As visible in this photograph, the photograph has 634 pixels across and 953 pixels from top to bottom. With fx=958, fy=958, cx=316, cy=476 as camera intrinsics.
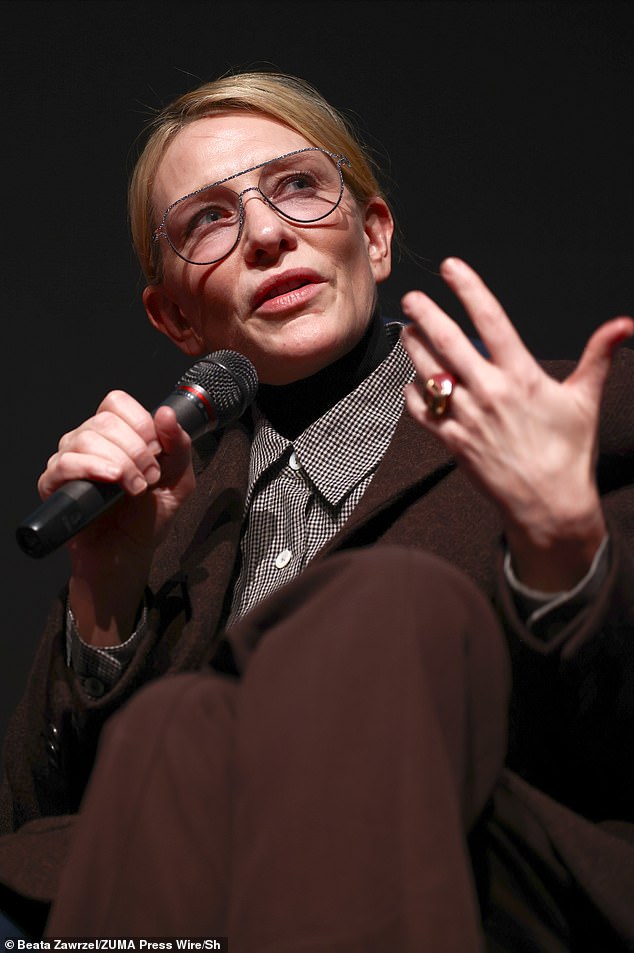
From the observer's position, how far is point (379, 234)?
1606 millimetres

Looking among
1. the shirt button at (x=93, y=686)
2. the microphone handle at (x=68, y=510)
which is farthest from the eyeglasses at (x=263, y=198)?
the shirt button at (x=93, y=686)

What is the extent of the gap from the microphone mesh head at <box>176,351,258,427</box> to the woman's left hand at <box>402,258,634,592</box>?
15.1 inches

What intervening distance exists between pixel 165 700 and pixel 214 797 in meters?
0.07

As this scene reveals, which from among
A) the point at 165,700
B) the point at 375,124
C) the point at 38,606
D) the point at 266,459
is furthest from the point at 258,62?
the point at 165,700

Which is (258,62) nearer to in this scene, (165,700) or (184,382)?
(184,382)

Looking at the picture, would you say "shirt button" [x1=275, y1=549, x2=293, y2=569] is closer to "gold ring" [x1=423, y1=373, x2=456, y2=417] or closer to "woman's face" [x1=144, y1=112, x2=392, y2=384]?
"woman's face" [x1=144, y1=112, x2=392, y2=384]

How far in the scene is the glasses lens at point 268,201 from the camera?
1393 mm

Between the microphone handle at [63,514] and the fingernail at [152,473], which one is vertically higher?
the microphone handle at [63,514]

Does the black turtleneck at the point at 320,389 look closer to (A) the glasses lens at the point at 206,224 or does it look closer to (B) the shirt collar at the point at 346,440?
(B) the shirt collar at the point at 346,440

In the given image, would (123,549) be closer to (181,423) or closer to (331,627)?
(181,423)

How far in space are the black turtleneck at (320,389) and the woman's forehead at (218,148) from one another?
29 cm

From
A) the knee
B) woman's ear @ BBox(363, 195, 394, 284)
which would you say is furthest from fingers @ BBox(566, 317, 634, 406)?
woman's ear @ BBox(363, 195, 394, 284)

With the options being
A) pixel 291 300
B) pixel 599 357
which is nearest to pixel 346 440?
pixel 291 300

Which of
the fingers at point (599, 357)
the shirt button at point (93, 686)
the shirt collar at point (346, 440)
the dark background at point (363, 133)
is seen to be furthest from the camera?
the dark background at point (363, 133)
